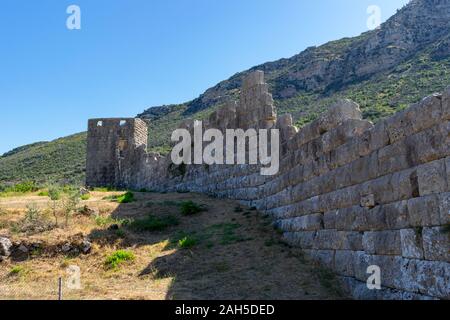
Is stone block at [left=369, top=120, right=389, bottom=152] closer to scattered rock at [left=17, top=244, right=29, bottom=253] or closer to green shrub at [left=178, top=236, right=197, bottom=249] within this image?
green shrub at [left=178, top=236, right=197, bottom=249]

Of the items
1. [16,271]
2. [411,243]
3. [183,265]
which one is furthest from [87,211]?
[411,243]

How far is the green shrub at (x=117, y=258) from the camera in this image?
997 centimetres

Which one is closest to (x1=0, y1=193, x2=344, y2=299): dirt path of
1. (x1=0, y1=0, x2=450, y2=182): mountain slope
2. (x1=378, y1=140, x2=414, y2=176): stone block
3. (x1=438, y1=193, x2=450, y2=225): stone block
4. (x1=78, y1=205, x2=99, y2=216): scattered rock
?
(x1=78, y1=205, x2=99, y2=216): scattered rock

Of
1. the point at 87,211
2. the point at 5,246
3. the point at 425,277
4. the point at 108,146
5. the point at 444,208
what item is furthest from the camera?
→ the point at 108,146

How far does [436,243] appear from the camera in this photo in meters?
5.32

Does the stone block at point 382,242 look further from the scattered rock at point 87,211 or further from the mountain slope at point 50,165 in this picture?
the mountain slope at point 50,165

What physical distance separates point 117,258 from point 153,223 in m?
2.73

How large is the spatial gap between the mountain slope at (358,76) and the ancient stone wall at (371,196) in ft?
63.8

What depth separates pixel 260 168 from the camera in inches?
518

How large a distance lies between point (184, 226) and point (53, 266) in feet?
13.2

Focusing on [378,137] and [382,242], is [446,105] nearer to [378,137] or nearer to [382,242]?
[378,137]
